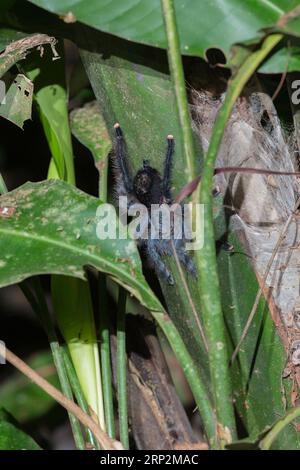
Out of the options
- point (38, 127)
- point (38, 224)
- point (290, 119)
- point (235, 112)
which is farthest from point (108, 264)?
point (38, 127)

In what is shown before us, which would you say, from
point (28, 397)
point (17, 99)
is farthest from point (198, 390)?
point (28, 397)

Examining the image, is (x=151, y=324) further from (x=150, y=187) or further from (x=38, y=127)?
(x=38, y=127)

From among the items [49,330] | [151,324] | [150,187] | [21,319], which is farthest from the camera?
[21,319]

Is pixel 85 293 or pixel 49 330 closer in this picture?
pixel 49 330

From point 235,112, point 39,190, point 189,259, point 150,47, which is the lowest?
point 189,259

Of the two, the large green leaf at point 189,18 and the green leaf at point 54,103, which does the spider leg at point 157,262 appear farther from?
the large green leaf at point 189,18

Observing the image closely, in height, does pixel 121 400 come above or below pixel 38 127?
below

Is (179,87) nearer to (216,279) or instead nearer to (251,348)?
(216,279)
